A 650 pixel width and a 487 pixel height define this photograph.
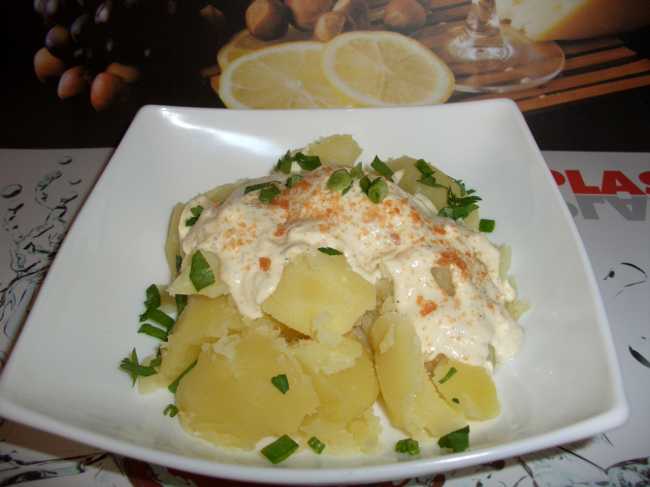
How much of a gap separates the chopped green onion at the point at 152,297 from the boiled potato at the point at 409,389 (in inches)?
31.5

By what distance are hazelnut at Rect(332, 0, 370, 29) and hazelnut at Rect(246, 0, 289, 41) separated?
1.07 feet

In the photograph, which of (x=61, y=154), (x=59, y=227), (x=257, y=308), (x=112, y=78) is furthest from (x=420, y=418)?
(x=112, y=78)

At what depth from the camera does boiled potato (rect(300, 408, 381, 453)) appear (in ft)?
4.90

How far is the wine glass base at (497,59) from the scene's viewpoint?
3488mm

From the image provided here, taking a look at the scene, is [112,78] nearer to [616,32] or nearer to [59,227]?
[59,227]

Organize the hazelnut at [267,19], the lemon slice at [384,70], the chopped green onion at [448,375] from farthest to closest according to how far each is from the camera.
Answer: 1. the hazelnut at [267,19]
2. the lemon slice at [384,70]
3. the chopped green onion at [448,375]

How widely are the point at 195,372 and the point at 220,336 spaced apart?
0.13 meters

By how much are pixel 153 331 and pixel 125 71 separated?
7.47 ft

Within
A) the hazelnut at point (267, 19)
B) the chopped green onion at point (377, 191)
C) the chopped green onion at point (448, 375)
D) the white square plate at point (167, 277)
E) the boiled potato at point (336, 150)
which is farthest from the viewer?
the hazelnut at point (267, 19)

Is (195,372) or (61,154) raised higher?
(195,372)

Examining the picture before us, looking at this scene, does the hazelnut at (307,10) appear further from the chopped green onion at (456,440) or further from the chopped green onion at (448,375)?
the chopped green onion at (456,440)

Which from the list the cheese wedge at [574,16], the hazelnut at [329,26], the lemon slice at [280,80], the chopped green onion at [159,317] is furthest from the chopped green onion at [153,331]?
the cheese wedge at [574,16]

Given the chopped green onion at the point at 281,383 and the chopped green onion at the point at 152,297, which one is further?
the chopped green onion at the point at 152,297

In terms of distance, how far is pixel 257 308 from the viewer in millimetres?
1664
